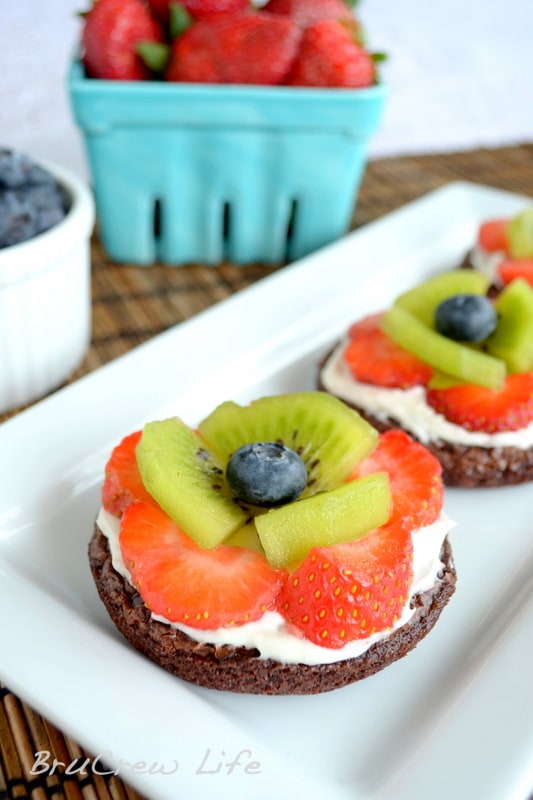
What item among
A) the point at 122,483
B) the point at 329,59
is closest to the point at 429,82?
the point at 329,59

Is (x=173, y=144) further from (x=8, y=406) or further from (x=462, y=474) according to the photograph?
(x=462, y=474)

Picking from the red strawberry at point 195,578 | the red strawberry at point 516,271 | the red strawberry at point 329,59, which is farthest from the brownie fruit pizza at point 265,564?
the red strawberry at point 329,59

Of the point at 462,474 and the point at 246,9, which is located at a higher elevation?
the point at 246,9

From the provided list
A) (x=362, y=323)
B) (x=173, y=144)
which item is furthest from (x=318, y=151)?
(x=362, y=323)

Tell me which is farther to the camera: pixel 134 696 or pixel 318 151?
pixel 318 151

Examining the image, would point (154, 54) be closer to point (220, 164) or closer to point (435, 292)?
point (220, 164)

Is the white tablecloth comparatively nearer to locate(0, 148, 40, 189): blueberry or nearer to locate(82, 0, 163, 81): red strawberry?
locate(82, 0, 163, 81): red strawberry

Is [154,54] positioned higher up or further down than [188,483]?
higher up
